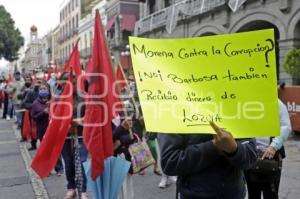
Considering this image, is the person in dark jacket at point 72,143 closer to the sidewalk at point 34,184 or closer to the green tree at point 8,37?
the sidewalk at point 34,184

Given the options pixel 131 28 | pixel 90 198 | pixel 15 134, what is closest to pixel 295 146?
pixel 90 198

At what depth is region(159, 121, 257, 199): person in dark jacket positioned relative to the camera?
97.3 inches

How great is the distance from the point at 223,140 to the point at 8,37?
47459mm

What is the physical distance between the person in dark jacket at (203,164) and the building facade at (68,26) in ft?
187

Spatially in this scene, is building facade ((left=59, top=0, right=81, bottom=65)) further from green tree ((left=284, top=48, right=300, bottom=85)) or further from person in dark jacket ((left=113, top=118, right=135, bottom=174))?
person in dark jacket ((left=113, top=118, right=135, bottom=174))

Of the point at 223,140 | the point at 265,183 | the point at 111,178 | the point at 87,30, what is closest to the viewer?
the point at 223,140

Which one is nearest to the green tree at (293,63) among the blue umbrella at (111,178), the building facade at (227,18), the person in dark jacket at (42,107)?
→ the building facade at (227,18)

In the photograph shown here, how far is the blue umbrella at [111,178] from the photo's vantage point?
4.53 m

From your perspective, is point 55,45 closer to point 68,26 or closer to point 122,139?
point 68,26

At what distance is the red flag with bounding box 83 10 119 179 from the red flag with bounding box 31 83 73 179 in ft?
2.46

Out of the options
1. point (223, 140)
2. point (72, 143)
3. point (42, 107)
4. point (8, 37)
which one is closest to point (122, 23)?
point (8, 37)

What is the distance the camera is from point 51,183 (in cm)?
696

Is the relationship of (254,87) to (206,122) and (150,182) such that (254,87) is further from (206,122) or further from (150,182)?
(150,182)

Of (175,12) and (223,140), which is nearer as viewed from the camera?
(223,140)
